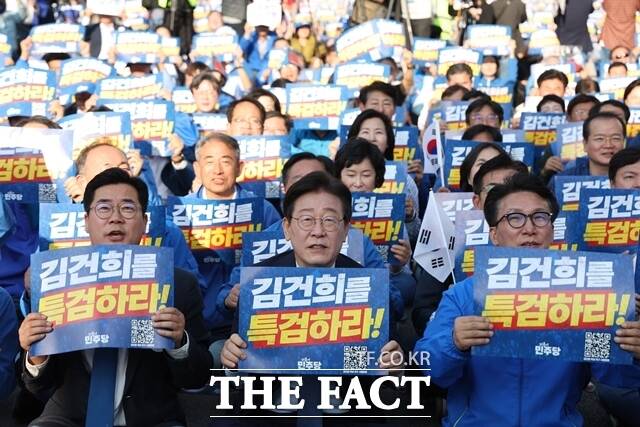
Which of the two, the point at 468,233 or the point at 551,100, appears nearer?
the point at 468,233

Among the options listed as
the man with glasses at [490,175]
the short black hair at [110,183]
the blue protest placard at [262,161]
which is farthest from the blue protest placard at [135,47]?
the short black hair at [110,183]

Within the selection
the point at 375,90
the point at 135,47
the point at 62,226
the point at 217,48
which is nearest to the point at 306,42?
the point at 217,48

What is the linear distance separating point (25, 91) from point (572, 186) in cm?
574

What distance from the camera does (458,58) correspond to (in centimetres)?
1456

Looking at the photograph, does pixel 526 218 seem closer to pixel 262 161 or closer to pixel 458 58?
pixel 262 161

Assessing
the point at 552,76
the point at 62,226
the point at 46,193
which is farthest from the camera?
the point at 552,76

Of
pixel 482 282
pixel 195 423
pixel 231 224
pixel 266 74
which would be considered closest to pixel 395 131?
pixel 231 224

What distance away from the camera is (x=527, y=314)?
409 cm

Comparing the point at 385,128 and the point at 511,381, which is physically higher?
the point at 385,128

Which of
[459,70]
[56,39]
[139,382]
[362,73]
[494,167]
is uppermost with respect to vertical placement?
[56,39]

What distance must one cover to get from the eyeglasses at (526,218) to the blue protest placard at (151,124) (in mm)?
5462

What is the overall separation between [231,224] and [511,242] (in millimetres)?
2569

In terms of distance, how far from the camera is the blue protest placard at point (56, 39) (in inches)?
592

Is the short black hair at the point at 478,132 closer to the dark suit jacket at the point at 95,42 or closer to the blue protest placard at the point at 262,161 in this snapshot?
the blue protest placard at the point at 262,161
